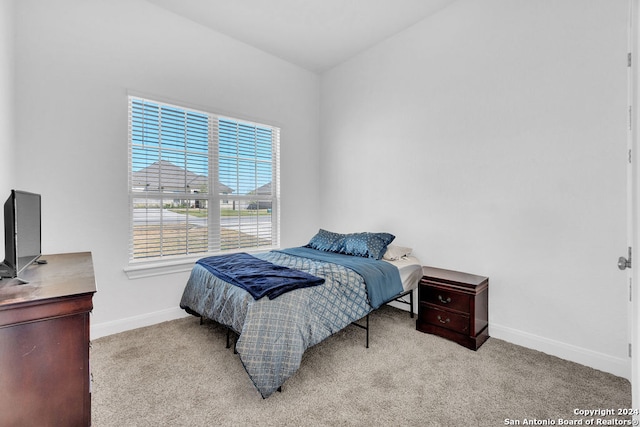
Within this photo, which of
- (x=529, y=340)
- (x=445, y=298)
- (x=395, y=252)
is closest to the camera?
(x=529, y=340)

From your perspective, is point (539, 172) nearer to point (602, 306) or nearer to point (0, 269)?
point (602, 306)

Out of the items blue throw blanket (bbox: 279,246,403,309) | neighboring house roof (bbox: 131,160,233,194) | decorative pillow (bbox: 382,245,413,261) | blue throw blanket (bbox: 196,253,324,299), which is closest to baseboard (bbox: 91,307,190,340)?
blue throw blanket (bbox: 196,253,324,299)

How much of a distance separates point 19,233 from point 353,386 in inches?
80.2

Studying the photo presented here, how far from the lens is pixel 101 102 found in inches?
104

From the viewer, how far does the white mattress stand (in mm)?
2903

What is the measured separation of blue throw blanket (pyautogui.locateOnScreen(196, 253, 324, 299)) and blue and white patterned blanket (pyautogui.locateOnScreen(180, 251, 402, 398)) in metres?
0.04

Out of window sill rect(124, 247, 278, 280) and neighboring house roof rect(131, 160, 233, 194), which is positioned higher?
neighboring house roof rect(131, 160, 233, 194)

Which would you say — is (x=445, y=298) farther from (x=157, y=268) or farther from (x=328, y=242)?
(x=157, y=268)

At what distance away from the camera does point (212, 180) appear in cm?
336

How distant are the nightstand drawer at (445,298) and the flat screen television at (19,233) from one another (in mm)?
2753

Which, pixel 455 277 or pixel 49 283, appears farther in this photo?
pixel 455 277

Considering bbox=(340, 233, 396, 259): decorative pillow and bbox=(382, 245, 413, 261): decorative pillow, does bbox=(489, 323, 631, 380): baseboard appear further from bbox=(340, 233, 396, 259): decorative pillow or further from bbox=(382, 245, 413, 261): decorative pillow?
bbox=(340, 233, 396, 259): decorative pillow

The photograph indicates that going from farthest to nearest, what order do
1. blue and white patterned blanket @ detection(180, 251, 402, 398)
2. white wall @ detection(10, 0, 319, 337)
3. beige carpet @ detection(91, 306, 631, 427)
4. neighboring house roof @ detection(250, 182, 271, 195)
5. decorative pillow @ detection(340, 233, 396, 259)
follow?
neighboring house roof @ detection(250, 182, 271, 195) → decorative pillow @ detection(340, 233, 396, 259) → white wall @ detection(10, 0, 319, 337) → blue and white patterned blanket @ detection(180, 251, 402, 398) → beige carpet @ detection(91, 306, 631, 427)

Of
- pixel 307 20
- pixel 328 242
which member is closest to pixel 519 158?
pixel 328 242
